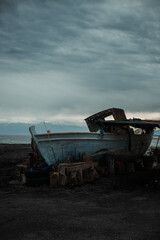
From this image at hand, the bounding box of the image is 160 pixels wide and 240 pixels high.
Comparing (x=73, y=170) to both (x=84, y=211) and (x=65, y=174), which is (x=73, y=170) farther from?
(x=84, y=211)

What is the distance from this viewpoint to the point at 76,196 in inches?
388

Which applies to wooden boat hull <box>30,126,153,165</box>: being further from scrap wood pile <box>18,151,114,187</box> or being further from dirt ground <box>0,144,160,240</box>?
dirt ground <box>0,144,160,240</box>

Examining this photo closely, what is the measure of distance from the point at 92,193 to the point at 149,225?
4.36 meters

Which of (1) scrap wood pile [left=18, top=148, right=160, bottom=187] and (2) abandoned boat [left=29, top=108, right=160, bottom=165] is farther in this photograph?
(2) abandoned boat [left=29, top=108, right=160, bottom=165]

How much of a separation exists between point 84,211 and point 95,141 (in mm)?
6935

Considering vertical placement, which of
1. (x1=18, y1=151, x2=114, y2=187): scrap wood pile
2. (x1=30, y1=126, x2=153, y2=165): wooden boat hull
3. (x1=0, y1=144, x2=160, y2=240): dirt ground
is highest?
(x1=30, y1=126, x2=153, y2=165): wooden boat hull

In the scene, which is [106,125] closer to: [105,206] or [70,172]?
[70,172]

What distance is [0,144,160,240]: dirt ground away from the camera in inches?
224

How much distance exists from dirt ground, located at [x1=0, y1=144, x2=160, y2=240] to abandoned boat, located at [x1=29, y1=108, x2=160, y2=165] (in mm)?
2270

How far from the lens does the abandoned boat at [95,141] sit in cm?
1313

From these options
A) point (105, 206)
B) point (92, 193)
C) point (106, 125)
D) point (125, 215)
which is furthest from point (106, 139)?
point (125, 215)

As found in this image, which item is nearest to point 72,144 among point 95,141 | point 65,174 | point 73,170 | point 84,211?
point 95,141

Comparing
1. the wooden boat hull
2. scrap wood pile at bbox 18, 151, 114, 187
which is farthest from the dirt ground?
the wooden boat hull

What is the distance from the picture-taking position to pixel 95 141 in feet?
46.8
